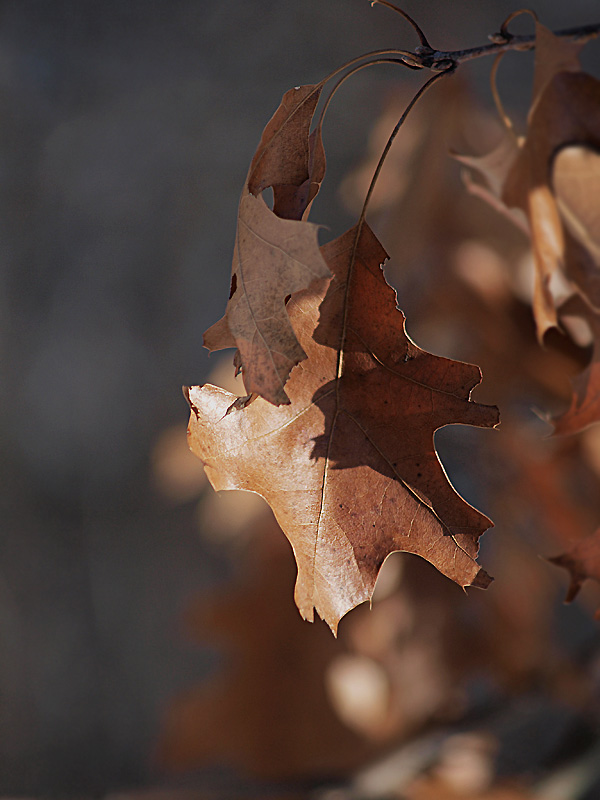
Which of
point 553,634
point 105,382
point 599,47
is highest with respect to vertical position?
point 599,47

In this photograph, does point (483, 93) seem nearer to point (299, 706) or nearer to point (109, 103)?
point (109, 103)

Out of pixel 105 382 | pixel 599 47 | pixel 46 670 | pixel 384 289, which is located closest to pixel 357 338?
pixel 384 289

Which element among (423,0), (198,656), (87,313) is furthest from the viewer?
(198,656)

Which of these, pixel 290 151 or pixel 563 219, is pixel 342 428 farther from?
pixel 563 219

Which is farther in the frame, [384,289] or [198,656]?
[198,656]

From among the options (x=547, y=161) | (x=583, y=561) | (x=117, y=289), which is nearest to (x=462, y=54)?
(x=547, y=161)

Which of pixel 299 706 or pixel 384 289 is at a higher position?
pixel 384 289

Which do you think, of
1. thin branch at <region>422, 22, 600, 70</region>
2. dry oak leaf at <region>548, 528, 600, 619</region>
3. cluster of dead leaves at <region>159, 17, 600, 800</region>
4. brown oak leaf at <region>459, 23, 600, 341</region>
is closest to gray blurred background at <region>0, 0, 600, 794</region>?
cluster of dead leaves at <region>159, 17, 600, 800</region>
